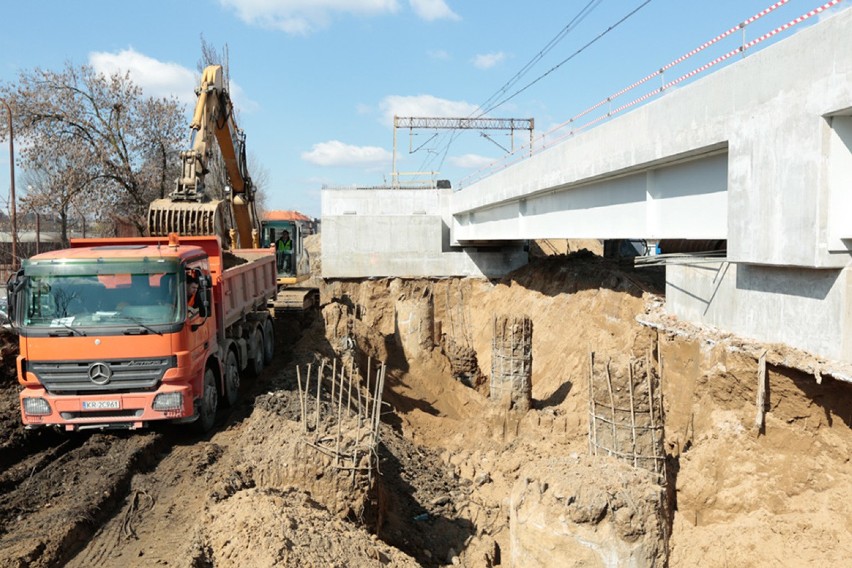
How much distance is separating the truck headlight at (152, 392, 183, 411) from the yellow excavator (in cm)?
483

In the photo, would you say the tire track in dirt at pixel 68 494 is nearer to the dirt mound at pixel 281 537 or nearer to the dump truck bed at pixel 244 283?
the dirt mound at pixel 281 537

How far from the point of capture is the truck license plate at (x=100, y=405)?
26.3 feet

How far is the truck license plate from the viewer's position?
316 inches

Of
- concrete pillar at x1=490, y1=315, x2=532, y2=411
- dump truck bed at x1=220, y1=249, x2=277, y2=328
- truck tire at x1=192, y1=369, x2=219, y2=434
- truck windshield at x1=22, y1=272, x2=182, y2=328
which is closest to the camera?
truck windshield at x1=22, y1=272, x2=182, y2=328

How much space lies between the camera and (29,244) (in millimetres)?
23391

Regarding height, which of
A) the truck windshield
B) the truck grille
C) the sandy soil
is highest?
the truck windshield

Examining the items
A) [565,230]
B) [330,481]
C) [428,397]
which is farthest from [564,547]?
[428,397]

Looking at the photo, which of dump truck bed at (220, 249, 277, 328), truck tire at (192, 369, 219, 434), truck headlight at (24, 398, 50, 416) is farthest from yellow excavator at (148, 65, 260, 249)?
truck headlight at (24, 398, 50, 416)

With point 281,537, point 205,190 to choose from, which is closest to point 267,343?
point 205,190

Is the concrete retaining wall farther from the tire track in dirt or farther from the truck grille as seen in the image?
the truck grille

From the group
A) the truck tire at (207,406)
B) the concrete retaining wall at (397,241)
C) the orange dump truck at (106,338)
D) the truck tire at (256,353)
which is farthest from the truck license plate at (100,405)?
the concrete retaining wall at (397,241)

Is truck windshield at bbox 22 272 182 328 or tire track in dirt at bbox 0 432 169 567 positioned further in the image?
truck windshield at bbox 22 272 182 328

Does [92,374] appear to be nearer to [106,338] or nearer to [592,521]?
[106,338]

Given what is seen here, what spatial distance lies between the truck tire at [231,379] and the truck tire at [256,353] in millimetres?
1535
